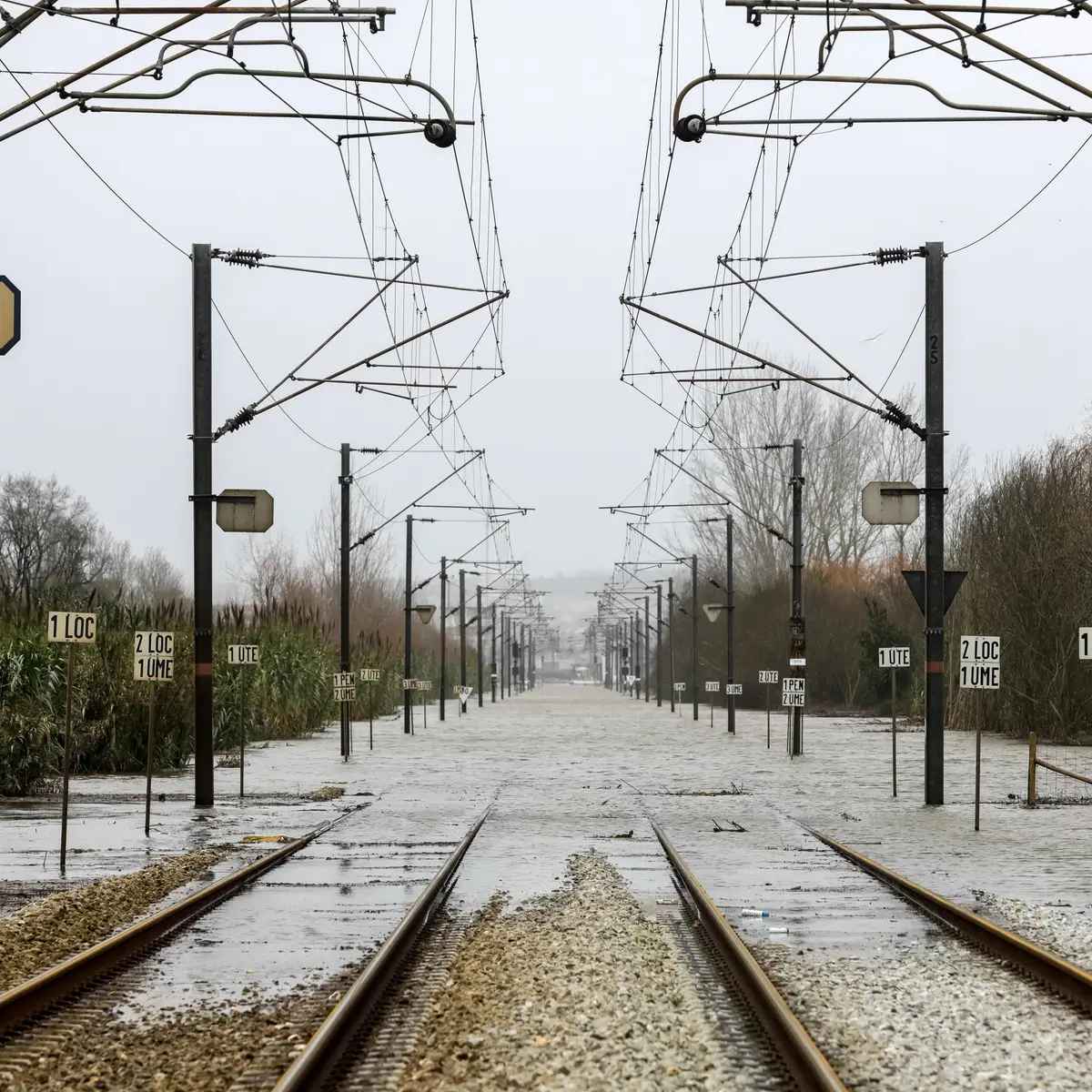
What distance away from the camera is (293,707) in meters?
51.5

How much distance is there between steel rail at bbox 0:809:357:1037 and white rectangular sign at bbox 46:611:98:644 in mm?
2917

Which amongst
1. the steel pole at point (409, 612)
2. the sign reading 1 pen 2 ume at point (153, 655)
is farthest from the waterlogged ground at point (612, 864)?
the steel pole at point (409, 612)

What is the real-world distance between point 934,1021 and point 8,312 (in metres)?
7.31

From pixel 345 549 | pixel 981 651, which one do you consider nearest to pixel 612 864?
pixel 981 651

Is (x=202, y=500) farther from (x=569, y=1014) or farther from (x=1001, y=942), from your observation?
(x=569, y=1014)

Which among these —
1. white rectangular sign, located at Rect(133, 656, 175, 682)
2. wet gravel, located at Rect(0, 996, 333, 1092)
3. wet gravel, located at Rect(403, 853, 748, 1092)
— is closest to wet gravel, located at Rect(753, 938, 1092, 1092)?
wet gravel, located at Rect(403, 853, 748, 1092)

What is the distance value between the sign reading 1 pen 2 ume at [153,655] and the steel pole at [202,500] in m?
3.25

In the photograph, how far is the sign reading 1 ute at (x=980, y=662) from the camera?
21.0m

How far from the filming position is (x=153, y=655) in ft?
70.3

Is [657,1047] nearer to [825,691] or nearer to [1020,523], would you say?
[1020,523]

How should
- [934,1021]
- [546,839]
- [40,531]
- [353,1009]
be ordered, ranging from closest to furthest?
1. [353,1009]
2. [934,1021]
3. [546,839]
4. [40,531]

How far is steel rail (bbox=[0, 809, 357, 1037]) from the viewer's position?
32.4 ft

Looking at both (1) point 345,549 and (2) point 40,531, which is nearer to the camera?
(1) point 345,549

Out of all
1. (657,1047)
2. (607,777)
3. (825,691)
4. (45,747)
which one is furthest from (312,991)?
(825,691)
